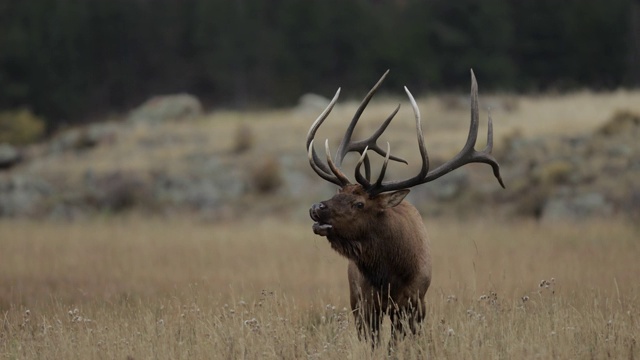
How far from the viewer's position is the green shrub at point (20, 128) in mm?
38537

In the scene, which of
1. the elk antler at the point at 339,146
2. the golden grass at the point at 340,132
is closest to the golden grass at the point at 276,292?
the elk antler at the point at 339,146

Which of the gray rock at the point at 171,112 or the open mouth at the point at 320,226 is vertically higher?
the gray rock at the point at 171,112

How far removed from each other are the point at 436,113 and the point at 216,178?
778 centimetres

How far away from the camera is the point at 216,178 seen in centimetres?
2638

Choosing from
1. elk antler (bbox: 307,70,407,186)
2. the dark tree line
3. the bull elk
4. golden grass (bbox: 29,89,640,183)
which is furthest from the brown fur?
the dark tree line

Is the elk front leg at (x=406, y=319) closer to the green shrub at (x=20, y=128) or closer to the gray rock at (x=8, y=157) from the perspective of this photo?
the gray rock at (x=8, y=157)

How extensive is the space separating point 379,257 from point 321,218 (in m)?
0.60

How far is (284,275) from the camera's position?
48.2 ft

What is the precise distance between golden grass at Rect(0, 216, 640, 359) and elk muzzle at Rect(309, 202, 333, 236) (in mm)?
782

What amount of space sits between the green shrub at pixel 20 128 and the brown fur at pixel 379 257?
3194 centimetres

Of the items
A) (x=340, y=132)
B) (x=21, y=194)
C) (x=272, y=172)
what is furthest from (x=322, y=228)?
(x=340, y=132)

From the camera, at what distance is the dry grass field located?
25.9 ft

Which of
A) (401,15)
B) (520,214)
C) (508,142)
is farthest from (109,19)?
(520,214)

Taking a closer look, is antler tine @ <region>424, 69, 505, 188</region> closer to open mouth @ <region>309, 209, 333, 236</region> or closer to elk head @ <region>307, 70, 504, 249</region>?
elk head @ <region>307, 70, 504, 249</region>
